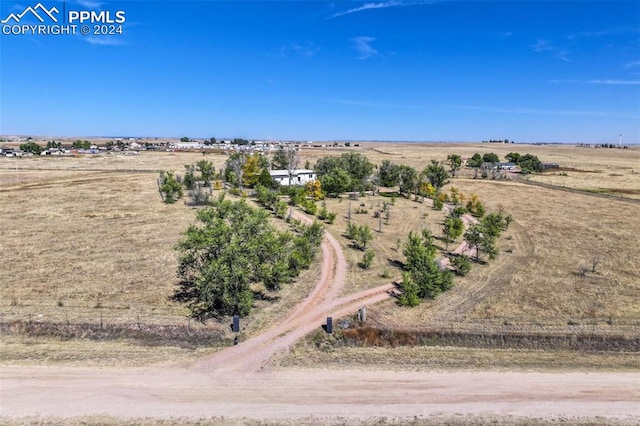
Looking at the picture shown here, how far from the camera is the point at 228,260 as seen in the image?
2364 cm

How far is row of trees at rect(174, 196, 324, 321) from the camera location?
23250 millimetres

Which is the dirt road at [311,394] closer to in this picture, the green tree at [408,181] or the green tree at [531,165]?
the green tree at [408,181]

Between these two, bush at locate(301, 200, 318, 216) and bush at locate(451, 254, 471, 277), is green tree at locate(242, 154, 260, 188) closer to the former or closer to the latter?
bush at locate(301, 200, 318, 216)

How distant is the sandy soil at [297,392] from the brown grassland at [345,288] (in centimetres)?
119

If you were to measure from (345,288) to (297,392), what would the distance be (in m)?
11.9

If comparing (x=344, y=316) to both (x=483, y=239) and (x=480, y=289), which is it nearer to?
(x=480, y=289)

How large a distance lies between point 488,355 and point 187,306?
62.8ft

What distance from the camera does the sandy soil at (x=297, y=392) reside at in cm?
1598

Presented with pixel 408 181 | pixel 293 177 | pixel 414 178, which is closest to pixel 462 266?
pixel 408 181

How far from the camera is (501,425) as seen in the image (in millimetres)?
15383

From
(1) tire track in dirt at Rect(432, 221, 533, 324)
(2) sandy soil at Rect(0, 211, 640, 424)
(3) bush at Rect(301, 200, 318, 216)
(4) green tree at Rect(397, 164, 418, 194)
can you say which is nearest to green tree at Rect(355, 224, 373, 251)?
(1) tire track in dirt at Rect(432, 221, 533, 324)

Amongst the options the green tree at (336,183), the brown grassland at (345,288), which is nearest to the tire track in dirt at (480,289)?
the brown grassland at (345,288)

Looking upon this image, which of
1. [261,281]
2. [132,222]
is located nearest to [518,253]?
[261,281]

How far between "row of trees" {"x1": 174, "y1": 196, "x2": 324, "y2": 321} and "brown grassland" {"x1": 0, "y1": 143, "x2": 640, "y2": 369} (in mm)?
1317
